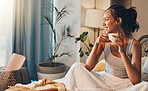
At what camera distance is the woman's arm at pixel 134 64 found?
1.37 meters

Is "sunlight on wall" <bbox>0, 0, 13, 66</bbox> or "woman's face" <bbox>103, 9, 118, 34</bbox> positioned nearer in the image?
"woman's face" <bbox>103, 9, 118, 34</bbox>

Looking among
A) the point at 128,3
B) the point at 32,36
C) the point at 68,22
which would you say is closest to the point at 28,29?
the point at 32,36

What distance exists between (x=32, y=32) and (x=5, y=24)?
0.49 m

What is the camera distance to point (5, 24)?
3.06 meters

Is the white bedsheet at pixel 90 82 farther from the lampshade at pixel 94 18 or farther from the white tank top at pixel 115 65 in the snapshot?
the lampshade at pixel 94 18

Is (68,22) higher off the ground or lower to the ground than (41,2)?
lower

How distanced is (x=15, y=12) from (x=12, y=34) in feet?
1.30

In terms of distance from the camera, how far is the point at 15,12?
10.3ft

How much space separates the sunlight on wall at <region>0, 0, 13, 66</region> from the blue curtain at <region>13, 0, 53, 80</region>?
0.08 meters

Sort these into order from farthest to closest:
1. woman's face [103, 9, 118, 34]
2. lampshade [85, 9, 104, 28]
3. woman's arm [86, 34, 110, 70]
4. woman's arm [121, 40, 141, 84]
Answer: lampshade [85, 9, 104, 28] < woman's arm [86, 34, 110, 70] < woman's face [103, 9, 118, 34] < woman's arm [121, 40, 141, 84]

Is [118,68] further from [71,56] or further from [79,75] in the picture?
[71,56]

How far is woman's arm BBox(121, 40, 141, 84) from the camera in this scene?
1373 millimetres

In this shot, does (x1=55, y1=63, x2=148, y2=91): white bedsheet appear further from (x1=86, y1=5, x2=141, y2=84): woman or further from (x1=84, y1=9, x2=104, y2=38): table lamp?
(x1=84, y1=9, x2=104, y2=38): table lamp

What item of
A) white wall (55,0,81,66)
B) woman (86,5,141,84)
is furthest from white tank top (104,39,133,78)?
white wall (55,0,81,66)
